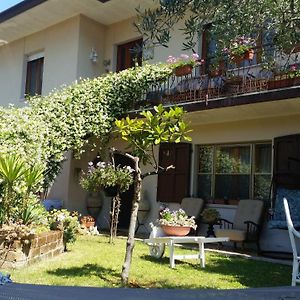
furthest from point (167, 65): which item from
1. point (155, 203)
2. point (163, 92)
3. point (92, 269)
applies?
point (92, 269)

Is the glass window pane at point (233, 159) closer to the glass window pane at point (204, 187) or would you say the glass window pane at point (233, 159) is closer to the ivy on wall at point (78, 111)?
the glass window pane at point (204, 187)

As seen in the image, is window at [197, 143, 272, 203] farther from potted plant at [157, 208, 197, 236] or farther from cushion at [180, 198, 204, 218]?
potted plant at [157, 208, 197, 236]

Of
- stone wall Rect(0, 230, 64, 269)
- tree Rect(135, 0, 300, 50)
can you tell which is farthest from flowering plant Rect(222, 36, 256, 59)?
stone wall Rect(0, 230, 64, 269)

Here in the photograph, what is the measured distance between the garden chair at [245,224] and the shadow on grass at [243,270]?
90 cm

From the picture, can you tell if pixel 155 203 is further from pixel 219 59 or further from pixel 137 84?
pixel 219 59

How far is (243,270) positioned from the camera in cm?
720

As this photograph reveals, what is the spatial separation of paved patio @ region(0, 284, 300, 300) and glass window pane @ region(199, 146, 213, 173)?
31.5ft

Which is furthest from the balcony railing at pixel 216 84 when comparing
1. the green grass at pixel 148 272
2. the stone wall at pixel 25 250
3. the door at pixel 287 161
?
the stone wall at pixel 25 250

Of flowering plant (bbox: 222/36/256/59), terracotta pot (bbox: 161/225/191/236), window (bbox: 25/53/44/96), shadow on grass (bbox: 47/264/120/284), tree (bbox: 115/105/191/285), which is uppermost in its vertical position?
window (bbox: 25/53/44/96)

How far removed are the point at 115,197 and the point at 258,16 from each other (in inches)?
256

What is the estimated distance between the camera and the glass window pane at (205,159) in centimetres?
1152

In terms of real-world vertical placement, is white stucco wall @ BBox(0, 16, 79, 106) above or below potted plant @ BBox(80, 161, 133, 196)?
above

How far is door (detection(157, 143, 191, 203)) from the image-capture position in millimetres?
11609

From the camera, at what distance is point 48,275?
616cm
